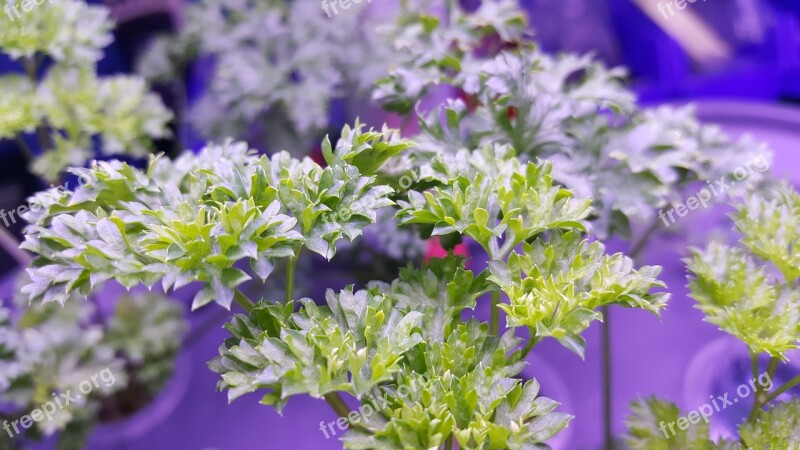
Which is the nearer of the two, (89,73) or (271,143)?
(89,73)

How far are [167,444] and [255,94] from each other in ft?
2.62

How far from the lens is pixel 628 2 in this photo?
219 centimetres

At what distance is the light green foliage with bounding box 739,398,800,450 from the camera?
90 cm

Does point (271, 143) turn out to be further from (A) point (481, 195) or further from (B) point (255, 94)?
(A) point (481, 195)

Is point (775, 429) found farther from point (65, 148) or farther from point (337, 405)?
point (65, 148)

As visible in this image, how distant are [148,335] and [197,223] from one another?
2.82ft

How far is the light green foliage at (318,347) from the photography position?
2.46ft

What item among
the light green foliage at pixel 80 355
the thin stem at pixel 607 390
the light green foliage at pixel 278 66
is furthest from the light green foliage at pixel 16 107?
the thin stem at pixel 607 390

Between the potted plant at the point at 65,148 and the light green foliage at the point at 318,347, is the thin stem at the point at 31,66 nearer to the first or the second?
the potted plant at the point at 65,148

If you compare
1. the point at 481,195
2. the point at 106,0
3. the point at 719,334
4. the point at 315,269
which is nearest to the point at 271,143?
the point at 315,269

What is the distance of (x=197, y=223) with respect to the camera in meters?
0.76

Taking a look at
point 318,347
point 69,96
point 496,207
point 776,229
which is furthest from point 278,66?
point 776,229

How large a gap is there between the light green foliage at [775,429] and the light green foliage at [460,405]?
1.05 ft

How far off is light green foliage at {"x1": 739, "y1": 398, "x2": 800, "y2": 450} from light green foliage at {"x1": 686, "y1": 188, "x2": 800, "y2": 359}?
0.08m
